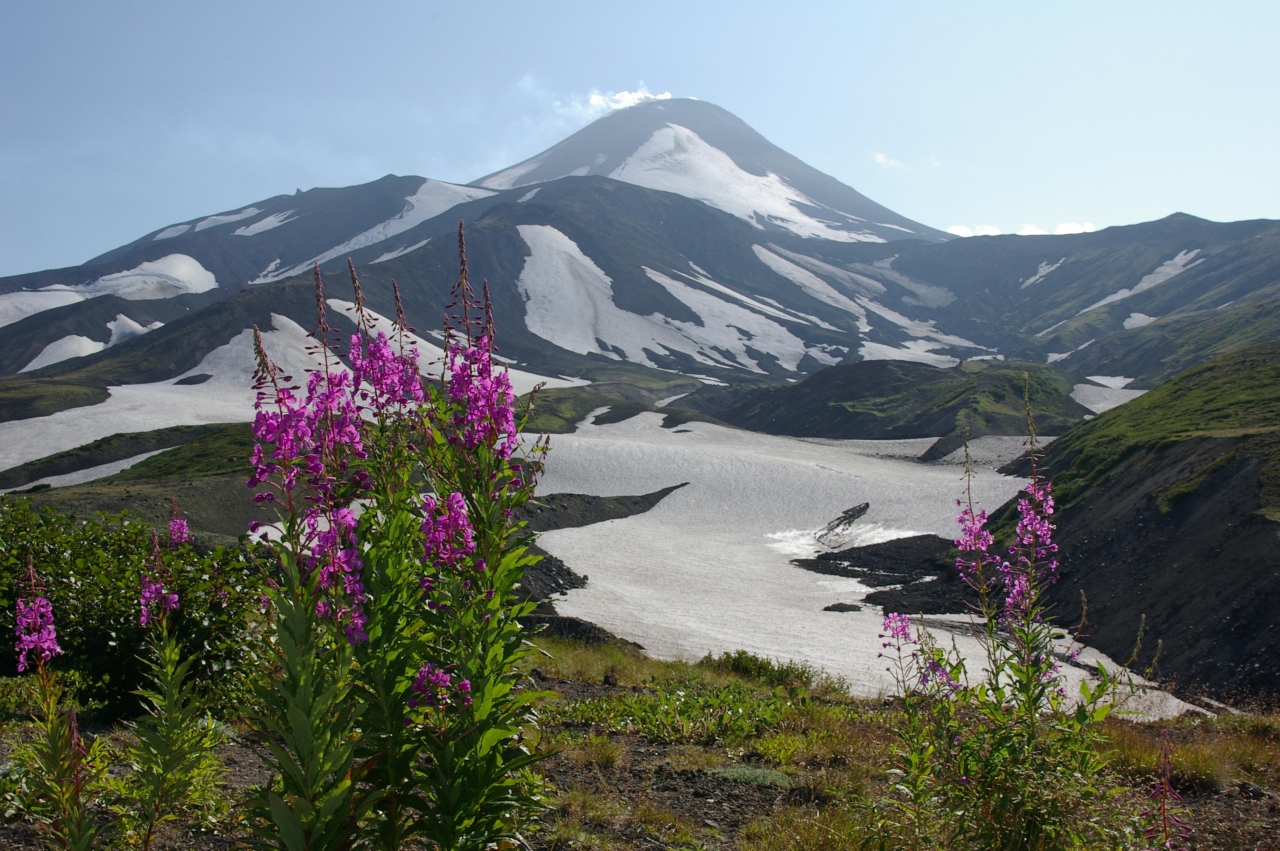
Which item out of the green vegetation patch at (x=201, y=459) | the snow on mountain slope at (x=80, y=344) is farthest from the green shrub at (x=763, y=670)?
the snow on mountain slope at (x=80, y=344)

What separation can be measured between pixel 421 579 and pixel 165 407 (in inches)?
2999

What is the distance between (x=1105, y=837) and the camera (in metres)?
4.29

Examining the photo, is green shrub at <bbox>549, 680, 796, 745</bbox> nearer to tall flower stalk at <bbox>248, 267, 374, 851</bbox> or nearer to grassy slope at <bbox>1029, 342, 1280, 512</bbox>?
tall flower stalk at <bbox>248, 267, 374, 851</bbox>

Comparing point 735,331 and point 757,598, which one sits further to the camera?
point 735,331

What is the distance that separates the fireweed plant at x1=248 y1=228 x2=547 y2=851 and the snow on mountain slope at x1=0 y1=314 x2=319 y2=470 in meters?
55.9

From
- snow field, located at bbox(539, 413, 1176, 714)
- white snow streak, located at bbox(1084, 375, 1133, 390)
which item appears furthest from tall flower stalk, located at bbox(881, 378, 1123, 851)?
white snow streak, located at bbox(1084, 375, 1133, 390)

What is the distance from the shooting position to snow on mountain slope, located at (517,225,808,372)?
456 ft

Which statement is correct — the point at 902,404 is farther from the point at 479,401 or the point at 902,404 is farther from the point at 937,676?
the point at 479,401

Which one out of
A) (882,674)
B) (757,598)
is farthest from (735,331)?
(882,674)

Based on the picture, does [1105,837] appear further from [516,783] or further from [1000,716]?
[516,783]

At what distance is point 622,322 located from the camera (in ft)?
480

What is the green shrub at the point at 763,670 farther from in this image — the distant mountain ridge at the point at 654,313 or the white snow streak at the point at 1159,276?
the white snow streak at the point at 1159,276

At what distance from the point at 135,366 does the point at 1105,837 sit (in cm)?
10657

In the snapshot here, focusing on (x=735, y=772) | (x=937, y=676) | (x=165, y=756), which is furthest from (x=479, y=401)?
(x=735, y=772)
